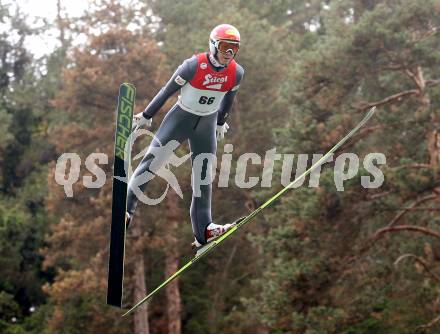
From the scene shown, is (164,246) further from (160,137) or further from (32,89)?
(160,137)

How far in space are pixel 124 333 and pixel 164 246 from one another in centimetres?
304

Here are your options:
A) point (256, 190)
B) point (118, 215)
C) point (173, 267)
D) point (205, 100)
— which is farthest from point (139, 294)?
point (205, 100)

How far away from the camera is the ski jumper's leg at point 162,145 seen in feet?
23.2

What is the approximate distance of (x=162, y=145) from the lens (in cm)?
707

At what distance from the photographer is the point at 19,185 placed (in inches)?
1267

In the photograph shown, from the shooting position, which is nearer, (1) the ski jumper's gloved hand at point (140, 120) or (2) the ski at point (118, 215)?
(2) the ski at point (118, 215)

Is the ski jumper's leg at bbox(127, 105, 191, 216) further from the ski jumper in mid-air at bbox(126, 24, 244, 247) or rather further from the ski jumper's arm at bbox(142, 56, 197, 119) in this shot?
the ski jumper's arm at bbox(142, 56, 197, 119)

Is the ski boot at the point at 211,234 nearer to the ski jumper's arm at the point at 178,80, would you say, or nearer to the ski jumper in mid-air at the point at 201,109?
the ski jumper in mid-air at the point at 201,109

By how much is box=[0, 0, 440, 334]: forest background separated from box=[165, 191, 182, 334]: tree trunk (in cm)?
6

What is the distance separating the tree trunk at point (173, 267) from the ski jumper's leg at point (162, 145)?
16.5 meters

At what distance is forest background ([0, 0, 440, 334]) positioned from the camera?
18.5 metres

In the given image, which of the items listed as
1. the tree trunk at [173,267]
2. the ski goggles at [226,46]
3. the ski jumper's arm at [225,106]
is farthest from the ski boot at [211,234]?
the tree trunk at [173,267]

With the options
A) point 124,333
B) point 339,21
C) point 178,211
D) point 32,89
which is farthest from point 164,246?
point 32,89

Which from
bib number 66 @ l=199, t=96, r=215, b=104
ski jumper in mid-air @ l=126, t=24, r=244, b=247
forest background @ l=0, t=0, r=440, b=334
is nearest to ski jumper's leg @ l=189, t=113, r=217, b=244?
ski jumper in mid-air @ l=126, t=24, r=244, b=247
